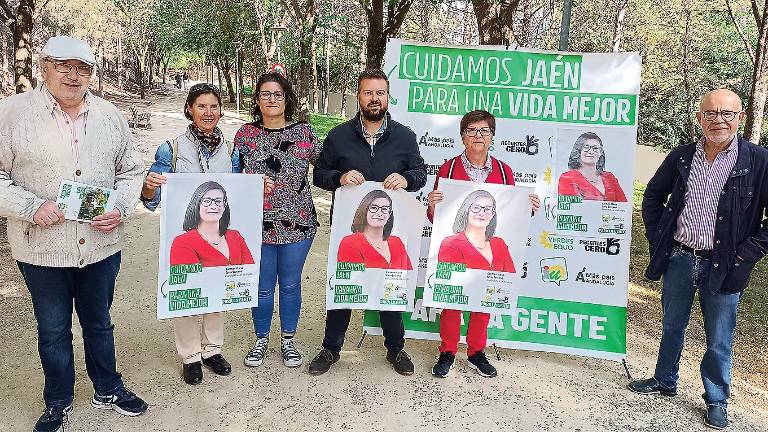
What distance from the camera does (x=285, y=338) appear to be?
4.13m

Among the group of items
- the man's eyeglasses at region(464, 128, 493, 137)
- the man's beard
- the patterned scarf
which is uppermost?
the man's beard

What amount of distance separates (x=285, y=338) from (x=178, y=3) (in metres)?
32.1

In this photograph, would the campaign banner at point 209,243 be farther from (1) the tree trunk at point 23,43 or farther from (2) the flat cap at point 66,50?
(1) the tree trunk at point 23,43

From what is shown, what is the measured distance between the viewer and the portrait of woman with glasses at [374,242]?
3.68 metres

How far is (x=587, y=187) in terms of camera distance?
13.6 feet

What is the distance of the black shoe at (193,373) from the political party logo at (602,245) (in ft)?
9.25

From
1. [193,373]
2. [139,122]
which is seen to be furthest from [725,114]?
[139,122]

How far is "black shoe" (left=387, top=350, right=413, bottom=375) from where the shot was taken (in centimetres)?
→ 403

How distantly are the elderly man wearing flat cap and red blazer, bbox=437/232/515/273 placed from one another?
6.21 feet

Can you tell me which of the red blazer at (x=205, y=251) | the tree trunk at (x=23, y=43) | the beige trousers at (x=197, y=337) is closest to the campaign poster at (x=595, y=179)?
the red blazer at (x=205, y=251)

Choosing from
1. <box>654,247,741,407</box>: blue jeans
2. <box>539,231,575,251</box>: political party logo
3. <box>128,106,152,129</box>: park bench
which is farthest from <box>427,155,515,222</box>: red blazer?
<box>128,106,152,129</box>: park bench

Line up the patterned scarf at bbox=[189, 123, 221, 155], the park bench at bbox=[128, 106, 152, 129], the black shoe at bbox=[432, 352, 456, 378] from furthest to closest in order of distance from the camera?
the park bench at bbox=[128, 106, 152, 129] → the black shoe at bbox=[432, 352, 456, 378] → the patterned scarf at bbox=[189, 123, 221, 155]

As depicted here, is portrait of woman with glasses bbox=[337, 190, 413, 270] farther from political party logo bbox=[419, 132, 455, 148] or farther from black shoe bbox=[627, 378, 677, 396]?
black shoe bbox=[627, 378, 677, 396]

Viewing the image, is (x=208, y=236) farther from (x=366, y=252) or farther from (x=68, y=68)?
(x=68, y=68)
